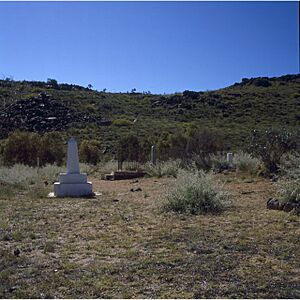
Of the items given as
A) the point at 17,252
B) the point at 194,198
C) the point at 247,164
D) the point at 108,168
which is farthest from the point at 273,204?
the point at 108,168

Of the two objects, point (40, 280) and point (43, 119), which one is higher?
point (43, 119)

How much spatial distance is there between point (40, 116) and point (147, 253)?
36.5m

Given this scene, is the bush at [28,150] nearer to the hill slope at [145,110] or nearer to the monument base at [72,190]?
the hill slope at [145,110]

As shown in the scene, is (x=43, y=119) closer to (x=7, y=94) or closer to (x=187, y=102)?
(x=7, y=94)

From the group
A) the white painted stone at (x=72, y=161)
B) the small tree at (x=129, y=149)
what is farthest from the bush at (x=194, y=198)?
the small tree at (x=129, y=149)

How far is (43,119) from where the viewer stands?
4122cm

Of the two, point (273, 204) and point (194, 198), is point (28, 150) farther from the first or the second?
point (273, 204)

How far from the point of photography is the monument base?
14648mm

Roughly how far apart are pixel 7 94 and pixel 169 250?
4370cm

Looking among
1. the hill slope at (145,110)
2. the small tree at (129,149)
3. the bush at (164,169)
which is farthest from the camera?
the hill slope at (145,110)

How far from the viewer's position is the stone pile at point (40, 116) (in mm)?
39469

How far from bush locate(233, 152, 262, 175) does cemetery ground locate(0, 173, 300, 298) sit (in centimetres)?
787

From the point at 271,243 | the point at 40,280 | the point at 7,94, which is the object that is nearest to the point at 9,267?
the point at 40,280

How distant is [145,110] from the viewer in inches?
1901
